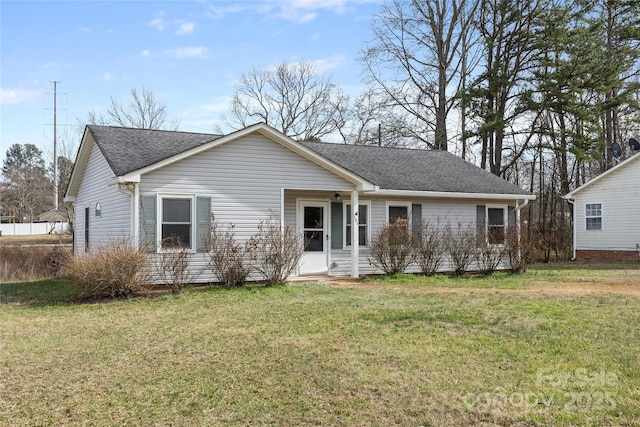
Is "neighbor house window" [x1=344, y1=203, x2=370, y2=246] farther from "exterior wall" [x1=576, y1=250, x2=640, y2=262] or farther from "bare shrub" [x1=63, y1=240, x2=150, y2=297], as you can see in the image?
"exterior wall" [x1=576, y1=250, x2=640, y2=262]

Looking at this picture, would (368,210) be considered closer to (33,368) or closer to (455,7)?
(33,368)

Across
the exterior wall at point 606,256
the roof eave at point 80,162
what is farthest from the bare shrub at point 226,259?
the exterior wall at point 606,256

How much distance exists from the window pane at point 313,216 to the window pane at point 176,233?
3432mm

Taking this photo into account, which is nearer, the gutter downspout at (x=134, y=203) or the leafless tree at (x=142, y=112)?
the gutter downspout at (x=134, y=203)

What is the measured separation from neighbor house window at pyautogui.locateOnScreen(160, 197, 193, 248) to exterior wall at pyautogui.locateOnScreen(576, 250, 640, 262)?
17.8 metres

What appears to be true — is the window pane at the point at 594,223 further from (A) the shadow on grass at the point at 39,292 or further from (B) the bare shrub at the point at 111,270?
(A) the shadow on grass at the point at 39,292

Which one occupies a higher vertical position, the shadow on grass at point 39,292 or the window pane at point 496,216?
the window pane at point 496,216

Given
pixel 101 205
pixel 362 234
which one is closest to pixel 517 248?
pixel 362 234

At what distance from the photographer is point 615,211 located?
21594 millimetres

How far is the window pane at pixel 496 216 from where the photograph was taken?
16.6 m

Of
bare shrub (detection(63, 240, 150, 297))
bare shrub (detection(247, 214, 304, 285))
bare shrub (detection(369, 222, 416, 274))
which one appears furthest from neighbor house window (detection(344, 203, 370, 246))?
bare shrub (detection(63, 240, 150, 297))

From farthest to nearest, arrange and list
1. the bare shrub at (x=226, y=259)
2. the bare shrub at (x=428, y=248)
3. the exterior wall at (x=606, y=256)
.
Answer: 1. the exterior wall at (x=606, y=256)
2. the bare shrub at (x=428, y=248)
3. the bare shrub at (x=226, y=259)

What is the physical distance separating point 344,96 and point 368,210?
74.8 ft

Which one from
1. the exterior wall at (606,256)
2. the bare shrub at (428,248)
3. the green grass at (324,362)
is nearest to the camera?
the green grass at (324,362)
